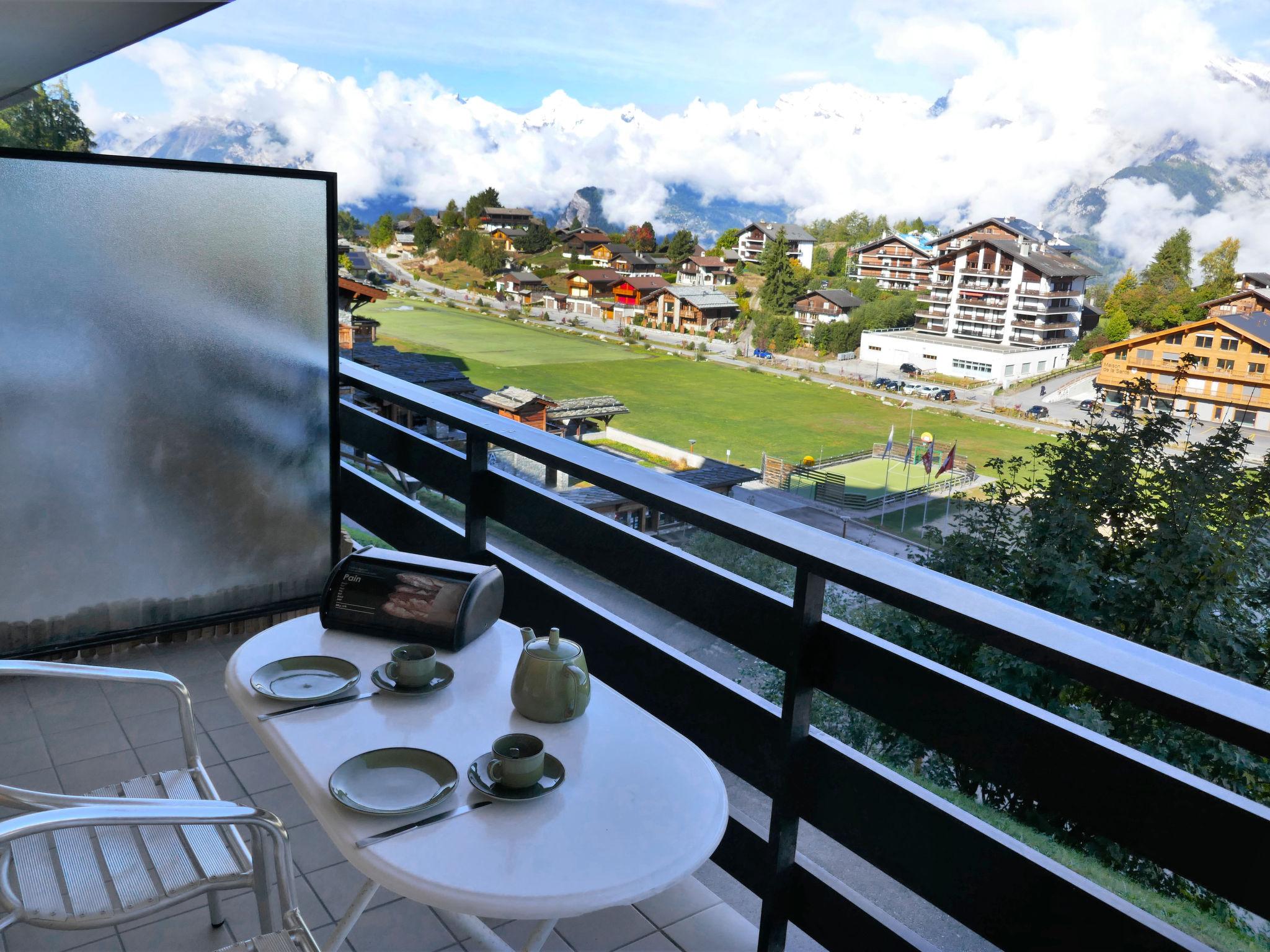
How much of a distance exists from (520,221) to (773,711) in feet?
29.0

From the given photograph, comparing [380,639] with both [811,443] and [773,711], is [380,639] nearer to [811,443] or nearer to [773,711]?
[773,711]

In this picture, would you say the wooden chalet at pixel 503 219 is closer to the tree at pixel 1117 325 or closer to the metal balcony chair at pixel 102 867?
the tree at pixel 1117 325

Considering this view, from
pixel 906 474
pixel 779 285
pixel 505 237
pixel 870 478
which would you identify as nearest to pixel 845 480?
pixel 870 478

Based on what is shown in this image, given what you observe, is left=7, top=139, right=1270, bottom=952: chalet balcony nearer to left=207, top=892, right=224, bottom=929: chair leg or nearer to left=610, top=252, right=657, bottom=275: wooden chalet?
left=207, top=892, right=224, bottom=929: chair leg

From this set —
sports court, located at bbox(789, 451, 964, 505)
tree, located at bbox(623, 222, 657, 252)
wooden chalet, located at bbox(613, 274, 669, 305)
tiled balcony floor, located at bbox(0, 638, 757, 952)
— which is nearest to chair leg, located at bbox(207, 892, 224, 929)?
tiled balcony floor, located at bbox(0, 638, 757, 952)

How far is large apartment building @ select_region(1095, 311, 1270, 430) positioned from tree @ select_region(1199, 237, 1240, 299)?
0.14 m

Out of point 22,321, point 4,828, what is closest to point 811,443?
point 22,321

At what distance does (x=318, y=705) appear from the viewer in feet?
4.21

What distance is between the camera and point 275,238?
2.28m

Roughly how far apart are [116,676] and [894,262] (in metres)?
5.47

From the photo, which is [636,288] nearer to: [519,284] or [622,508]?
[519,284]

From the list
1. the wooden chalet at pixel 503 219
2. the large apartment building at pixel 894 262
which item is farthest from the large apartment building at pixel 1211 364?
the wooden chalet at pixel 503 219

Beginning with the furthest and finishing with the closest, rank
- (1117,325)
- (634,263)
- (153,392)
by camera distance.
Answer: (634,263) → (1117,325) → (153,392)

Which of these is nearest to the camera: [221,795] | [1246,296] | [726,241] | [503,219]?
[221,795]
